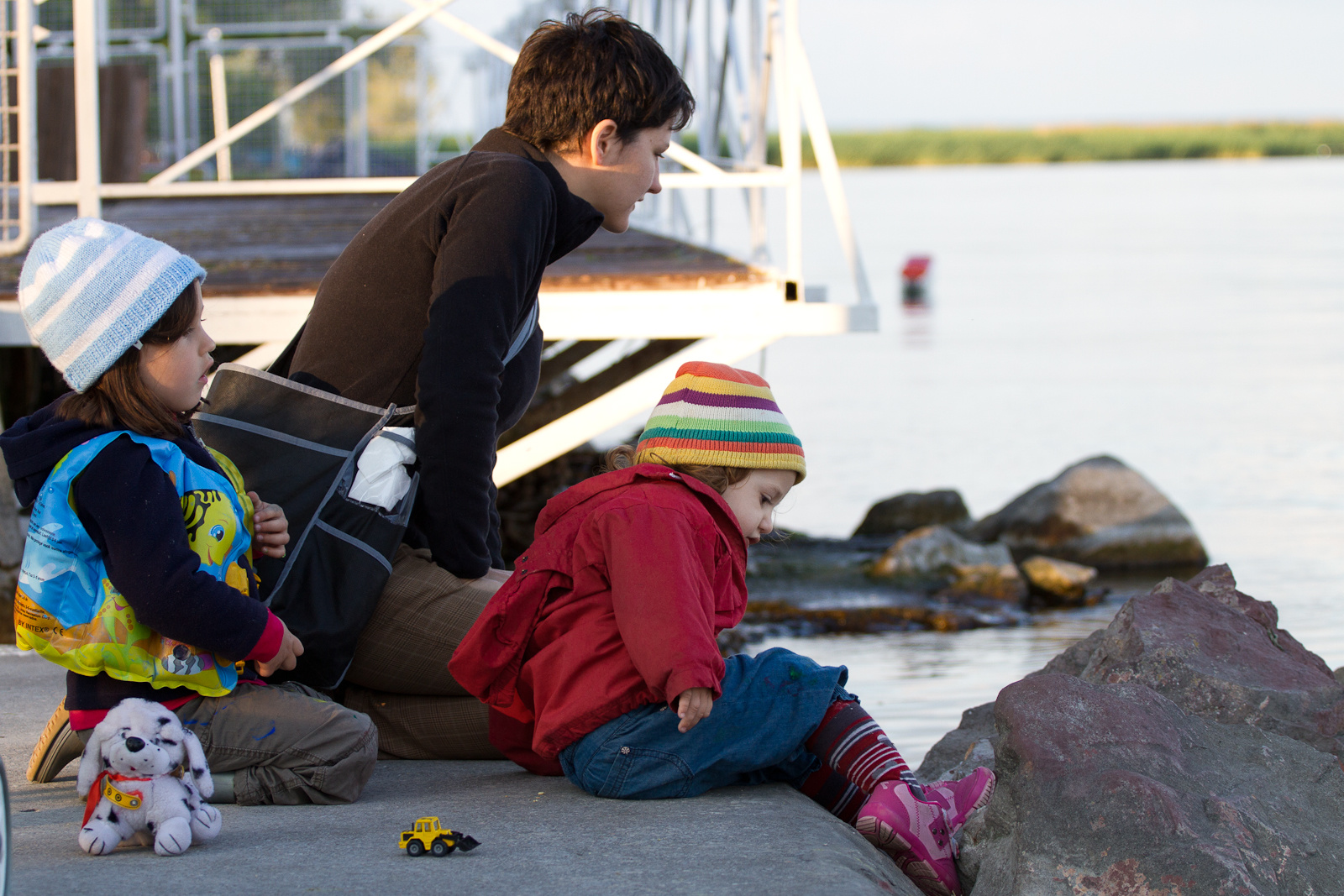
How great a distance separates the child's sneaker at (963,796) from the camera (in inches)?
102

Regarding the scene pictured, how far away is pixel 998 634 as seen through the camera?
6.63m

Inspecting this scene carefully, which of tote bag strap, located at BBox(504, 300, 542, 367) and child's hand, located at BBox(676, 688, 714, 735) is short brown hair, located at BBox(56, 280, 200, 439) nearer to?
tote bag strap, located at BBox(504, 300, 542, 367)

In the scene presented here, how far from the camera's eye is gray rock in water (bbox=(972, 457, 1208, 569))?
805 centimetres

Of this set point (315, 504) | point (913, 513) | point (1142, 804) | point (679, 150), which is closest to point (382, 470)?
point (315, 504)

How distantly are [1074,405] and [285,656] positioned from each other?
12.2 meters

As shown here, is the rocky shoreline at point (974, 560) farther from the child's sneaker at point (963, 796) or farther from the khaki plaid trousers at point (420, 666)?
the child's sneaker at point (963, 796)

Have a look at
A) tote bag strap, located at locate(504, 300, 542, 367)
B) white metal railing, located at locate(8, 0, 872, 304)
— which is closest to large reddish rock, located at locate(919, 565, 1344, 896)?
tote bag strap, located at locate(504, 300, 542, 367)

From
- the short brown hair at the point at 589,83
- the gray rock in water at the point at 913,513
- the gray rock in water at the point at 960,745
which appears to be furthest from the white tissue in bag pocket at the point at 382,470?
the gray rock in water at the point at 913,513

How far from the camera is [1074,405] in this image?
45.2 feet

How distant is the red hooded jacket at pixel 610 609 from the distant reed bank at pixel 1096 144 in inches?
2923

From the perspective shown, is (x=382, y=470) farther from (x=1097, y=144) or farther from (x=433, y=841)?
(x=1097, y=144)

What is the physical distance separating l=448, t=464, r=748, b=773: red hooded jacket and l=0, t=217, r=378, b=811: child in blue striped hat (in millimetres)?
356

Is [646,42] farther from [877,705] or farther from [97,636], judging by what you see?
[877,705]

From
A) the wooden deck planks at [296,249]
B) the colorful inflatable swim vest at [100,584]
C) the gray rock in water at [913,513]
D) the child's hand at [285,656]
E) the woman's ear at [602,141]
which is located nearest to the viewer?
the colorful inflatable swim vest at [100,584]
